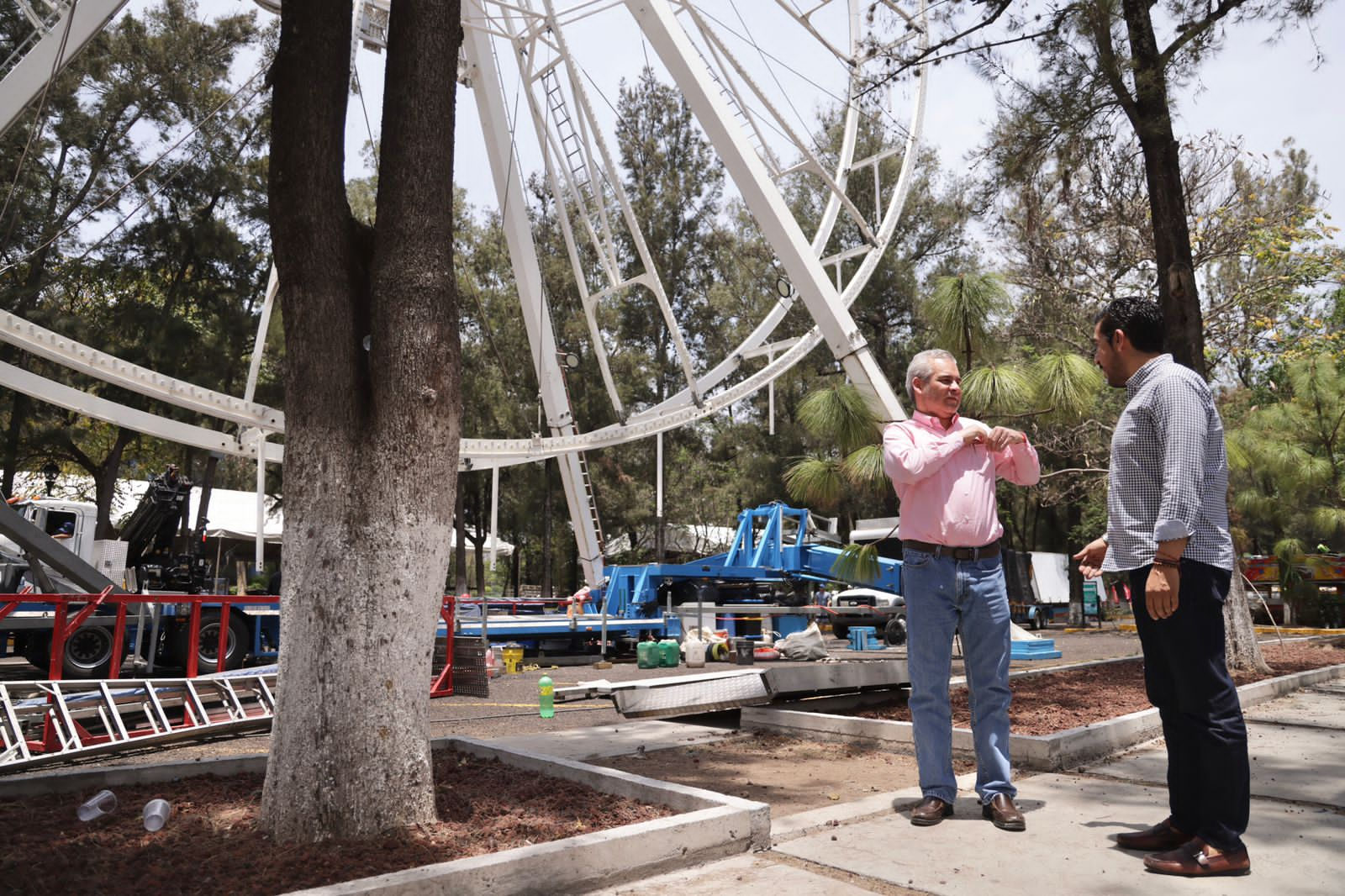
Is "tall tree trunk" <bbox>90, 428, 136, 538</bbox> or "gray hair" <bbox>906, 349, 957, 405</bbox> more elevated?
"tall tree trunk" <bbox>90, 428, 136, 538</bbox>

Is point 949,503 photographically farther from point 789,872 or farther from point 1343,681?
point 1343,681

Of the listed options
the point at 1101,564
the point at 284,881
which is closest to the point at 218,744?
the point at 284,881

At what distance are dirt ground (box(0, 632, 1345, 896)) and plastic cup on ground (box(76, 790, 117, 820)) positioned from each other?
0.11 feet

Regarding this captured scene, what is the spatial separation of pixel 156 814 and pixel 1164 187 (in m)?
9.31

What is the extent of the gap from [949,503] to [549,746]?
3.01 metres

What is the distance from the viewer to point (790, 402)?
111ft

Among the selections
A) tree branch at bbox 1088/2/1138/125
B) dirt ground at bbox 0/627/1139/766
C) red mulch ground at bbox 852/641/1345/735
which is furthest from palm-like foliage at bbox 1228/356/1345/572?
tree branch at bbox 1088/2/1138/125

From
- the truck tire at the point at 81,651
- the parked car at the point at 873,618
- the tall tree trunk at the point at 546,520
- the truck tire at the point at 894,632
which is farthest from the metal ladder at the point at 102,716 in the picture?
the tall tree trunk at the point at 546,520

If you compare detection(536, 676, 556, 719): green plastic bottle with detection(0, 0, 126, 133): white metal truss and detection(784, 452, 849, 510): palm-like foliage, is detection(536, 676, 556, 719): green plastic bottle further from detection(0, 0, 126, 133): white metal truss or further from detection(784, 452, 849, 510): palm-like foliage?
detection(0, 0, 126, 133): white metal truss

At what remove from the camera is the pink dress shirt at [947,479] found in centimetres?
403

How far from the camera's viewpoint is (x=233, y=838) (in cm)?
345

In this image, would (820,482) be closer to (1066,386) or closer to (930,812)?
(1066,386)

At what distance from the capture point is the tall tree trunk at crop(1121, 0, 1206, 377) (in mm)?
8781

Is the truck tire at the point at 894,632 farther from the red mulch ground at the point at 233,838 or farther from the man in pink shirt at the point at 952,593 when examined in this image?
the red mulch ground at the point at 233,838
